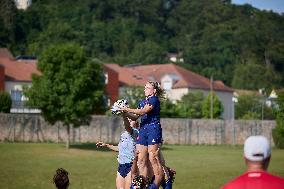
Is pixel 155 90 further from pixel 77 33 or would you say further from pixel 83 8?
pixel 83 8

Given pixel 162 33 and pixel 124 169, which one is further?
pixel 162 33

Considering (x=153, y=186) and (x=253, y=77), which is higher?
(x=253, y=77)

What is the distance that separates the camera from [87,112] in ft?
193

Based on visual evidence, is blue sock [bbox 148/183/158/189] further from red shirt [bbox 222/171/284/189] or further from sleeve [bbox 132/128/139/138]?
red shirt [bbox 222/171/284/189]

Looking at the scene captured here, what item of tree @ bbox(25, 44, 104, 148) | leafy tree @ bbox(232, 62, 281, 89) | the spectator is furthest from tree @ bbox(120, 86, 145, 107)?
the spectator

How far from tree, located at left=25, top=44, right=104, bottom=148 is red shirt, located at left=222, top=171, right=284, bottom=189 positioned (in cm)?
5146

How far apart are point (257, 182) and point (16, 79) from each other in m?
90.8

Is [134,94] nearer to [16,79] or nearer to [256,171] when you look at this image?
[16,79]

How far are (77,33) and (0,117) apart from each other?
81470 mm

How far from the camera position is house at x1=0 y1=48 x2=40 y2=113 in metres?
92.7

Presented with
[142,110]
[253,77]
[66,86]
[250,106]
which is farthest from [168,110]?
[142,110]

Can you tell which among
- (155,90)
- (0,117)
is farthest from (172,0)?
(155,90)

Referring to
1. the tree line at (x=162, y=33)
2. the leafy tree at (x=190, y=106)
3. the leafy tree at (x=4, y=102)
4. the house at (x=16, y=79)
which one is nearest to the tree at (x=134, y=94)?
the leafy tree at (x=190, y=106)

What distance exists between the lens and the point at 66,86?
58250 mm
